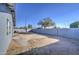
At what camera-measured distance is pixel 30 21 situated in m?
1.98

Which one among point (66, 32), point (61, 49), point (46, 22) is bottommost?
point (61, 49)

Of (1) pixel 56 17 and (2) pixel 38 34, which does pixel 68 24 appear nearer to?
(1) pixel 56 17

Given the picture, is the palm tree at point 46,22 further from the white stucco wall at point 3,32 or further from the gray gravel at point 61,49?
the white stucco wall at point 3,32

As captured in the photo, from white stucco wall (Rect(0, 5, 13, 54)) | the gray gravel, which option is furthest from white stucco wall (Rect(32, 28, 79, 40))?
white stucco wall (Rect(0, 5, 13, 54))

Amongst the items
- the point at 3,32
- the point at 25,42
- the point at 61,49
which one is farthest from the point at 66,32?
the point at 3,32

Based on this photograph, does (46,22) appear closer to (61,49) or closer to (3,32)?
(61,49)

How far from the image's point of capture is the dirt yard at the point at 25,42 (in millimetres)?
1979

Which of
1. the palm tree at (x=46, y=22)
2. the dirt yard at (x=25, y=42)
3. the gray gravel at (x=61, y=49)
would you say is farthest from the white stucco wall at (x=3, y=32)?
the palm tree at (x=46, y=22)

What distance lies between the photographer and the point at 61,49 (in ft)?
6.51

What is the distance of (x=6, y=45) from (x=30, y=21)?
40 cm

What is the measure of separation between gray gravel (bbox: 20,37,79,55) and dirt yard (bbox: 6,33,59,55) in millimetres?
44

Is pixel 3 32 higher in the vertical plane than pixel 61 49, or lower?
higher

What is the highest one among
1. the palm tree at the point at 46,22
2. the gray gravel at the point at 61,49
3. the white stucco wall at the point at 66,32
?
the palm tree at the point at 46,22
